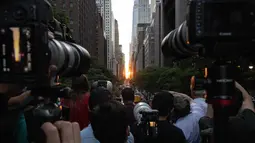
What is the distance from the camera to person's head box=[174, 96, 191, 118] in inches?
189

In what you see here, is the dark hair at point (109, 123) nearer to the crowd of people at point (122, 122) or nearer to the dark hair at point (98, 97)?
the crowd of people at point (122, 122)

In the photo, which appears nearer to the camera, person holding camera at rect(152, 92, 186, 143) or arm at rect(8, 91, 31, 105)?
arm at rect(8, 91, 31, 105)

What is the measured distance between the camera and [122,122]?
10.3 feet

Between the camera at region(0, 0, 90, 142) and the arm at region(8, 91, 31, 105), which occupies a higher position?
the camera at region(0, 0, 90, 142)

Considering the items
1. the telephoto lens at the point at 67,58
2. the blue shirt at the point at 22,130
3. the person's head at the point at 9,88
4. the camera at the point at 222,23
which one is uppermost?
the camera at the point at 222,23

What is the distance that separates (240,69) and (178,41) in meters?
0.56

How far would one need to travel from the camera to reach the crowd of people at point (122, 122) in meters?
2.08

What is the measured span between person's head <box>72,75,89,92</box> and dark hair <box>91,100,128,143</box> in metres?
1.88

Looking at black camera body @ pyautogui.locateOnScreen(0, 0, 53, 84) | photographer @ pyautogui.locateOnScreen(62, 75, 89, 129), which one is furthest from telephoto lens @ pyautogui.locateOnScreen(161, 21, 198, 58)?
photographer @ pyautogui.locateOnScreen(62, 75, 89, 129)

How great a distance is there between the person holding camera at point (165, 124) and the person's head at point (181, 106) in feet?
1.85

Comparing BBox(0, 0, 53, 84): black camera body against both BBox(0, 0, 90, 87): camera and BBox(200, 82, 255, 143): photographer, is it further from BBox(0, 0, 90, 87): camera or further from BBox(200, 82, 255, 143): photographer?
BBox(200, 82, 255, 143): photographer

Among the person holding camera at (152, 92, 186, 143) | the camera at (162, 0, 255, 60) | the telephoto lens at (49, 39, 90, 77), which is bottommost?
the person holding camera at (152, 92, 186, 143)

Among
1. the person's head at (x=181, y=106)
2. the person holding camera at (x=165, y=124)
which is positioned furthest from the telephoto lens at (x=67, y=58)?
the person's head at (x=181, y=106)

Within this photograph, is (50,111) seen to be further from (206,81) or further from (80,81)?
(80,81)
